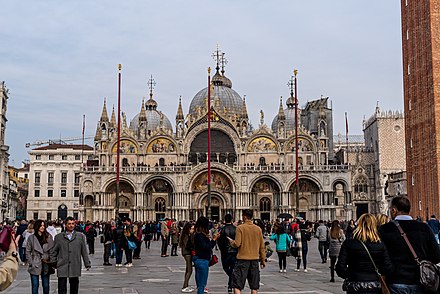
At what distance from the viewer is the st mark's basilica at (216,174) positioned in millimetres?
57531

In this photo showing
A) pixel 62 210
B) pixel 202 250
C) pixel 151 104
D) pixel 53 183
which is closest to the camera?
pixel 202 250

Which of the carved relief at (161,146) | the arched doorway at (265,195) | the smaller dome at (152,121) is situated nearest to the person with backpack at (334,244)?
the arched doorway at (265,195)

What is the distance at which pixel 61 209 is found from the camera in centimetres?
7762

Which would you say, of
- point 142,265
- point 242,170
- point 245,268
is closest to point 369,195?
point 242,170

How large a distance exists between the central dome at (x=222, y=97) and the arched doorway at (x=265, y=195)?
11.1 metres

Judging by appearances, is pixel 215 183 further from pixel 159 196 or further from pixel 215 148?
pixel 159 196

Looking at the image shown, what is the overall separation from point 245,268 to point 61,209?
71.7m

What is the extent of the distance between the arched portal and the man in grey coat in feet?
165

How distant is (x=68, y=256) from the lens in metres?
9.57

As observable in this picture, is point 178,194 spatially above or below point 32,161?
below

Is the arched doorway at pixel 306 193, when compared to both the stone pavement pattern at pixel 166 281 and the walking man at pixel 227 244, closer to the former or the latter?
the stone pavement pattern at pixel 166 281

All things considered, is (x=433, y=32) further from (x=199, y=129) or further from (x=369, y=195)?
(x=369, y=195)

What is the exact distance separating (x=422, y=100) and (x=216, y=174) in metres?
24.3

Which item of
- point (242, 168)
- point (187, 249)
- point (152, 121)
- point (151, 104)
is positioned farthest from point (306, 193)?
point (187, 249)
